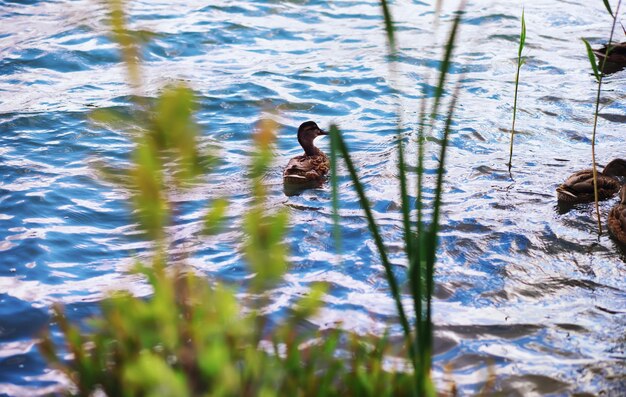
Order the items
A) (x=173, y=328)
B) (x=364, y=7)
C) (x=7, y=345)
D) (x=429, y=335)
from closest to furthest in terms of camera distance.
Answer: (x=173, y=328)
(x=429, y=335)
(x=7, y=345)
(x=364, y=7)

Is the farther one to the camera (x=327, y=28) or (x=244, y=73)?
(x=327, y=28)

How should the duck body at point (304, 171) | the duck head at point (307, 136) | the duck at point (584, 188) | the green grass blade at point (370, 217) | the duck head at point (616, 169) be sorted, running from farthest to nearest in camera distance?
the duck head at point (307, 136), the duck body at point (304, 171), the duck head at point (616, 169), the duck at point (584, 188), the green grass blade at point (370, 217)


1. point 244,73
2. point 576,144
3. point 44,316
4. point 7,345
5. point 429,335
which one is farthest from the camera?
point 244,73

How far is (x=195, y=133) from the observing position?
175 cm

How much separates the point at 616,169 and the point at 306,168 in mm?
2806

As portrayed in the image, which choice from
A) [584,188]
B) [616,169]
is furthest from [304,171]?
[616,169]

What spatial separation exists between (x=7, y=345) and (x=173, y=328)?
10.8 feet

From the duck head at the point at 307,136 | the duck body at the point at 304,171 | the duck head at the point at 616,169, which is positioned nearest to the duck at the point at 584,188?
the duck head at the point at 616,169

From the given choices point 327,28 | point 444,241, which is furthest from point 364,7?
point 444,241

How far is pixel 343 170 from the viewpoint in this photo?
8156 mm

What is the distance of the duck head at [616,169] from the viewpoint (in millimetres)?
7449

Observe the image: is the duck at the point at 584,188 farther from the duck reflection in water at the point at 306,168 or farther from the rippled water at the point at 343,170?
the duck reflection in water at the point at 306,168

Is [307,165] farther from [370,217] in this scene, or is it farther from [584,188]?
[370,217]

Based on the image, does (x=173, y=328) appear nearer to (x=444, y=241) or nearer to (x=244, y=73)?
(x=444, y=241)
